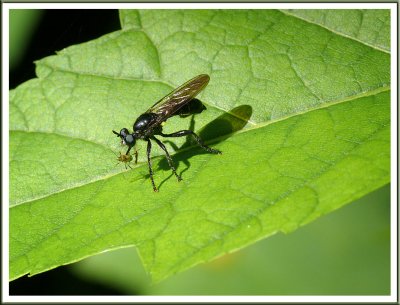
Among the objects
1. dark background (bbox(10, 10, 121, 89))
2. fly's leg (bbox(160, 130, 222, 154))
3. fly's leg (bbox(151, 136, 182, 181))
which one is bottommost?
fly's leg (bbox(151, 136, 182, 181))

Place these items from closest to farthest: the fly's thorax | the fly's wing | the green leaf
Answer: the green leaf
the fly's wing
the fly's thorax

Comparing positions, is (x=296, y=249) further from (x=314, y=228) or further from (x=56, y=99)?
(x=56, y=99)

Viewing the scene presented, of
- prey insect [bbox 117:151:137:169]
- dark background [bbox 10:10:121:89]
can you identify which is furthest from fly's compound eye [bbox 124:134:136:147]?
dark background [bbox 10:10:121:89]

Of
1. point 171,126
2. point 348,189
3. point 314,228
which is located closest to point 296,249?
point 314,228

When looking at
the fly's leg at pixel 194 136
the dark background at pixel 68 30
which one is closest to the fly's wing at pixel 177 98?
the fly's leg at pixel 194 136

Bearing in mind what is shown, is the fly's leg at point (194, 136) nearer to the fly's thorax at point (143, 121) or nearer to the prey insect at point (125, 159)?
the fly's thorax at point (143, 121)

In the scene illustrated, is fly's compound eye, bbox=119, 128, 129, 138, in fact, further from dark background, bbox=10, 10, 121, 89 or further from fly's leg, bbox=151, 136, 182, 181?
dark background, bbox=10, 10, 121, 89
